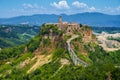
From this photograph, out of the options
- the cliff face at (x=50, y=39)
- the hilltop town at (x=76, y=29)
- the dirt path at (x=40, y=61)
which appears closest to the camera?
the dirt path at (x=40, y=61)

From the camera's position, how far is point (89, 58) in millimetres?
109125

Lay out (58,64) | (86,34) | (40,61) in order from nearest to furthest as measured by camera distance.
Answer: (58,64) < (40,61) < (86,34)

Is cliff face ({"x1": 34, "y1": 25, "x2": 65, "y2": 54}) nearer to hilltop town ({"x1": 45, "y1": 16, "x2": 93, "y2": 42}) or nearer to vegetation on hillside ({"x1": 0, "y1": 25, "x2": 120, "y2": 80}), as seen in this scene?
vegetation on hillside ({"x1": 0, "y1": 25, "x2": 120, "y2": 80})

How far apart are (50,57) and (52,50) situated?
22.8 feet

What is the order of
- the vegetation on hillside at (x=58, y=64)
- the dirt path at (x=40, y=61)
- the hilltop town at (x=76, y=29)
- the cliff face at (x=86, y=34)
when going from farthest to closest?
1. the cliff face at (x=86, y=34)
2. the hilltop town at (x=76, y=29)
3. the dirt path at (x=40, y=61)
4. the vegetation on hillside at (x=58, y=64)

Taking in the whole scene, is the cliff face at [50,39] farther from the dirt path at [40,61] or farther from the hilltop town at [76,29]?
the dirt path at [40,61]

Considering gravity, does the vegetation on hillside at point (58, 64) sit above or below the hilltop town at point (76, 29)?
below

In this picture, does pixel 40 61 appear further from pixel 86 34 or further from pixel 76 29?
pixel 86 34

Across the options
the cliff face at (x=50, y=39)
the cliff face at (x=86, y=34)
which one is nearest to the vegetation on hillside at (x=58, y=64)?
the cliff face at (x=50, y=39)

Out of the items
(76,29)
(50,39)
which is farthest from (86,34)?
(50,39)

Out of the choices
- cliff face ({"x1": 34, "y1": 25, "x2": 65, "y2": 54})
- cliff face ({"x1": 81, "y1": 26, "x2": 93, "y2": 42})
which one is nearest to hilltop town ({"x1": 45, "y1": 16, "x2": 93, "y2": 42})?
cliff face ({"x1": 81, "y1": 26, "x2": 93, "y2": 42})

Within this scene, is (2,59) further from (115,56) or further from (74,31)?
(115,56)

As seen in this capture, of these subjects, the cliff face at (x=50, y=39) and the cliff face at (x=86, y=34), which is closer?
the cliff face at (x=50, y=39)

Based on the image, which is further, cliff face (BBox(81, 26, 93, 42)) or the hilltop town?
cliff face (BBox(81, 26, 93, 42))
